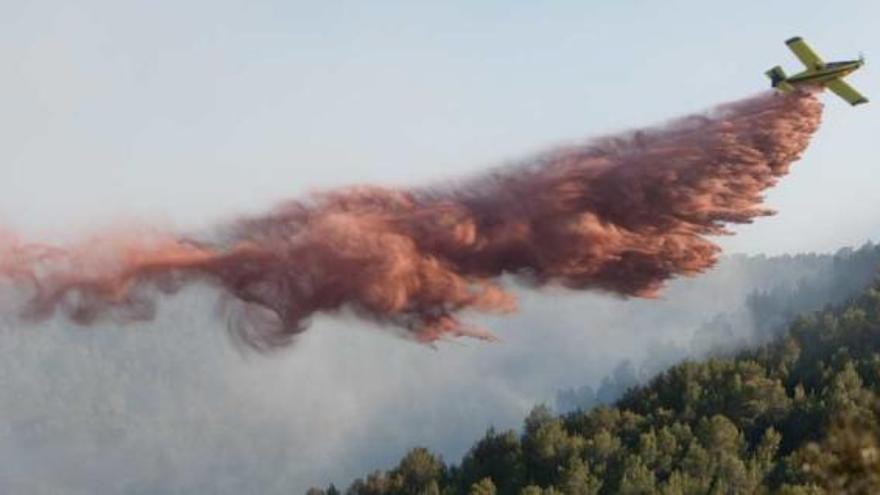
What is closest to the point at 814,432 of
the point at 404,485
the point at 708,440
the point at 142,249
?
the point at 708,440

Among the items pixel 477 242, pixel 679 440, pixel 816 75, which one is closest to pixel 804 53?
pixel 816 75

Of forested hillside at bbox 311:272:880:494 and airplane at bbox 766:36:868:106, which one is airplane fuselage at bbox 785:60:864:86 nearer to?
airplane at bbox 766:36:868:106

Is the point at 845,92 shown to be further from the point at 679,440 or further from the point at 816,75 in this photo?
the point at 679,440

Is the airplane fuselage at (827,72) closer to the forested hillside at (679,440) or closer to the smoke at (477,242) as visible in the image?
the smoke at (477,242)

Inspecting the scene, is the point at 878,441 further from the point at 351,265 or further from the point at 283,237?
the point at 283,237

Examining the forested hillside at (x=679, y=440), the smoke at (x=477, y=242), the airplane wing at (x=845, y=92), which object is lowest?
the forested hillside at (x=679, y=440)

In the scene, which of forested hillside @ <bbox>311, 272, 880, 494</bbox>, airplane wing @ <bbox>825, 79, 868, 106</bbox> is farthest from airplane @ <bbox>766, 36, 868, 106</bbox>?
forested hillside @ <bbox>311, 272, 880, 494</bbox>

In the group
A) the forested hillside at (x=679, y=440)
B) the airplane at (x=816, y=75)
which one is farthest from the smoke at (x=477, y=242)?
the forested hillside at (x=679, y=440)
